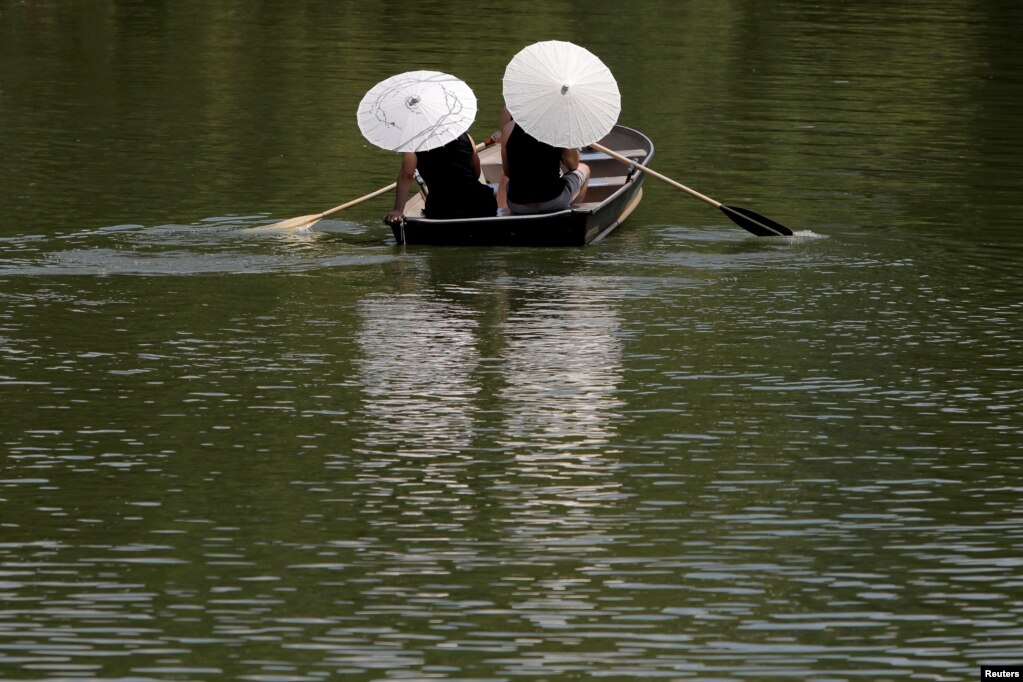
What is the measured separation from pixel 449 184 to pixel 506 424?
5.65m

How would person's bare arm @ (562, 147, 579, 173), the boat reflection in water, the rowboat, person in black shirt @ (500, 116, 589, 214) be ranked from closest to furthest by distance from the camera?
the boat reflection in water, the rowboat, person in black shirt @ (500, 116, 589, 214), person's bare arm @ (562, 147, 579, 173)

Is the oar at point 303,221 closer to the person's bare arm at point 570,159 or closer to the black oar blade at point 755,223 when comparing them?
the person's bare arm at point 570,159

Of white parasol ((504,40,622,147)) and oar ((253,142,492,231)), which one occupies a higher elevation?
white parasol ((504,40,622,147))

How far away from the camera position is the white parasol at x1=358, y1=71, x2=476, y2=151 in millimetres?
16391

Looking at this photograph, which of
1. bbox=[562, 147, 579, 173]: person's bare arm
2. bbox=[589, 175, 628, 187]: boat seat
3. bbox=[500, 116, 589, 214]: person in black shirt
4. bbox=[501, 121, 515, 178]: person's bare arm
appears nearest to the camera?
bbox=[500, 116, 589, 214]: person in black shirt

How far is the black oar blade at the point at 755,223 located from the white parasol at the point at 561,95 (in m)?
1.32

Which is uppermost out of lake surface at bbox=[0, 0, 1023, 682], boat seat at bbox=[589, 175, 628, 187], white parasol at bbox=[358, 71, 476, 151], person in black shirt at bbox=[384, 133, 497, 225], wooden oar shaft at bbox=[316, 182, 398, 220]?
white parasol at bbox=[358, 71, 476, 151]

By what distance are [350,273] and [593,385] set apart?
4.16 m

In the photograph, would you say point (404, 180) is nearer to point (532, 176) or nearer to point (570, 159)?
point (532, 176)

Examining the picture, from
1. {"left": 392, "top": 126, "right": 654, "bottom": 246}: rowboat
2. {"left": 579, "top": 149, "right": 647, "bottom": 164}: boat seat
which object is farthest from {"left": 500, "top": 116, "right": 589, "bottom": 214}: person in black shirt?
{"left": 579, "top": 149, "right": 647, "bottom": 164}: boat seat

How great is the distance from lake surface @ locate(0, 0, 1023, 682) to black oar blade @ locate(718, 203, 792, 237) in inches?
11.6

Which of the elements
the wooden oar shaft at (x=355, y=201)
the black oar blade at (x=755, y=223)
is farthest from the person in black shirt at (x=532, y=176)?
the black oar blade at (x=755, y=223)

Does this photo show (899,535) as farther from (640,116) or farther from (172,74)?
(172,74)

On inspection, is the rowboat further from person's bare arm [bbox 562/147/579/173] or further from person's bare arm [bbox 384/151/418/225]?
person's bare arm [bbox 562/147/579/173]
